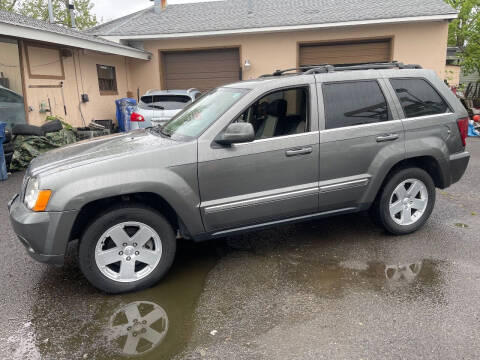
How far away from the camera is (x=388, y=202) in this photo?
14.0ft

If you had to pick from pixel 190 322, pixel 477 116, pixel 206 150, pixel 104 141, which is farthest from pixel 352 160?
pixel 477 116

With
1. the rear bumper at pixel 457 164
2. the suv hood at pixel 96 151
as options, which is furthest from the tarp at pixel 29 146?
the rear bumper at pixel 457 164

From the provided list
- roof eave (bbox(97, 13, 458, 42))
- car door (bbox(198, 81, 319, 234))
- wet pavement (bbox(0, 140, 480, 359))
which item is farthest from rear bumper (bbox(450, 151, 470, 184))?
roof eave (bbox(97, 13, 458, 42))

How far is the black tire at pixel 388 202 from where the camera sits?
4.23 meters

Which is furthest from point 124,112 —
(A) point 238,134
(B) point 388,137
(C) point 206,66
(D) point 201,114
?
(B) point 388,137

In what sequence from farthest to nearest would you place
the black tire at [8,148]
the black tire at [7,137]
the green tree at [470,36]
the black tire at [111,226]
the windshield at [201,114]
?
1. the green tree at [470,36]
2. the black tire at [8,148]
3. the black tire at [7,137]
4. the windshield at [201,114]
5. the black tire at [111,226]

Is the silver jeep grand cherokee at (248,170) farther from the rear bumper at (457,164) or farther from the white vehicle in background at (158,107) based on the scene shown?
the white vehicle in background at (158,107)

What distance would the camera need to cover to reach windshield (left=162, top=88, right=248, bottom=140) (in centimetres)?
367

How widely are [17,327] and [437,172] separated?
4340 mm

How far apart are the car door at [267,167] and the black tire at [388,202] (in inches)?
34.4

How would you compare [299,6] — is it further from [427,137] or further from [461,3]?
[461,3]

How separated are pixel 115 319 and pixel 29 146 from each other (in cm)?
682

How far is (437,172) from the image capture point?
443 centimetres

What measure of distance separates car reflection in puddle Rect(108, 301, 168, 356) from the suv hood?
49.1 inches
